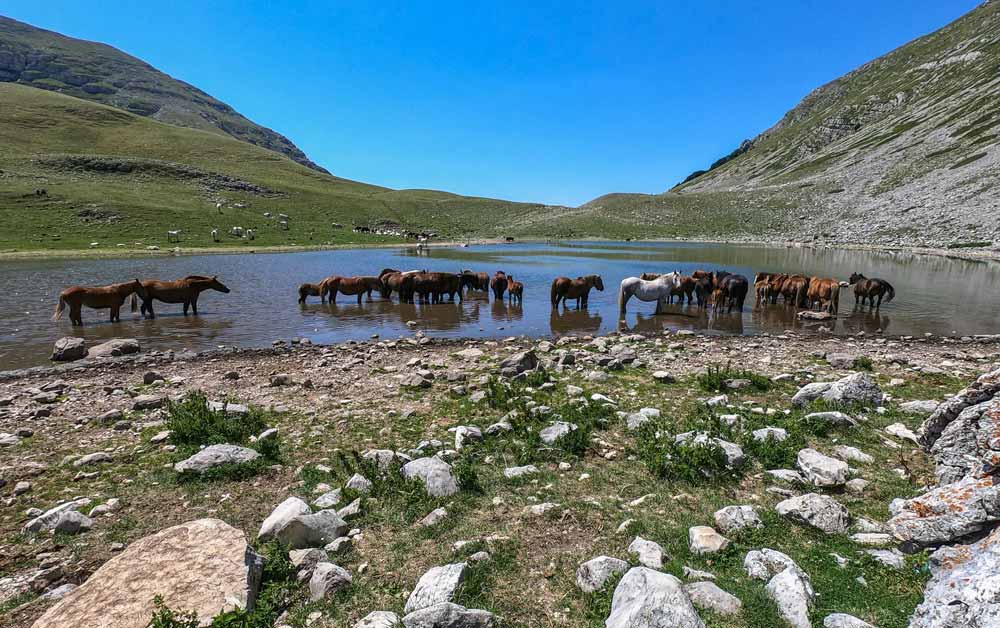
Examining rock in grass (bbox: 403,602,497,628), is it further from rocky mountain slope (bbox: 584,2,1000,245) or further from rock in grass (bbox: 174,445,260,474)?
rocky mountain slope (bbox: 584,2,1000,245)

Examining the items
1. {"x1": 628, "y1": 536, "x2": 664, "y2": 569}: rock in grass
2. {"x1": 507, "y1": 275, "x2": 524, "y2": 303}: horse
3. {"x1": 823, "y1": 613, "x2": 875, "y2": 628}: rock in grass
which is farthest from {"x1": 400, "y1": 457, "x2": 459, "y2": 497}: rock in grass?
{"x1": 507, "y1": 275, "x2": 524, "y2": 303}: horse

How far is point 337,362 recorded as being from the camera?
38.2ft

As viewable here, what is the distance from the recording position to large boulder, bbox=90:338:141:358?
12.7m

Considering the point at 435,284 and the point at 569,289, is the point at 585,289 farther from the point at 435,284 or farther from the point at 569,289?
the point at 435,284

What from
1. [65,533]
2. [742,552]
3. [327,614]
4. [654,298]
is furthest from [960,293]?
[65,533]

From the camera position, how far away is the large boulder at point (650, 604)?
314 centimetres

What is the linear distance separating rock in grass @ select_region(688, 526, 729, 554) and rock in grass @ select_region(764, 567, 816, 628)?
0.56 meters

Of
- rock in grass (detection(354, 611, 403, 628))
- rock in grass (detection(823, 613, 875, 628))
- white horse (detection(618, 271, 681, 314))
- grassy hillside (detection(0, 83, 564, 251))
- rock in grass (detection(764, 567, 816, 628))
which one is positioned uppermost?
grassy hillside (detection(0, 83, 564, 251))

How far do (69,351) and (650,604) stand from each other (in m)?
16.0

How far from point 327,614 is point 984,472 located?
5920 mm

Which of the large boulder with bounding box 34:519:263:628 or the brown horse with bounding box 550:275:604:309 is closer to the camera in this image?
the large boulder with bounding box 34:519:263:628

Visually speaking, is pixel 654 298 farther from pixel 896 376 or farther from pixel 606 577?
pixel 606 577

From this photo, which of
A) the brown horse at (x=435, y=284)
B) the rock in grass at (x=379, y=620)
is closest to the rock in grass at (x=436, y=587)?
the rock in grass at (x=379, y=620)

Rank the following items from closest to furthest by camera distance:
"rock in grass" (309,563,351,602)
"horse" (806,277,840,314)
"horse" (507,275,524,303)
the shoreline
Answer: "rock in grass" (309,563,351,602), "horse" (806,277,840,314), "horse" (507,275,524,303), the shoreline
